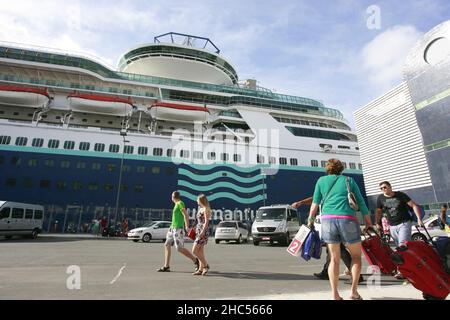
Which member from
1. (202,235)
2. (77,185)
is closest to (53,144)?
(77,185)

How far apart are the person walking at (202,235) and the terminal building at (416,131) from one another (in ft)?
91.8

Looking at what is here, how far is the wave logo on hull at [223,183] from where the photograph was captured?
24.4m

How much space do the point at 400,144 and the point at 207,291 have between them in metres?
34.3

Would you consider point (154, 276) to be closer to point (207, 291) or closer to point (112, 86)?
point (207, 291)

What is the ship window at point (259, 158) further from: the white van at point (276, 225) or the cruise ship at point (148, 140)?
the white van at point (276, 225)

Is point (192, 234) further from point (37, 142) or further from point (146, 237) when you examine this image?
point (37, 142)

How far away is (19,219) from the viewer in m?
14.7

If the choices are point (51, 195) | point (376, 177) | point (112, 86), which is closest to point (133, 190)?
point (51, 195)

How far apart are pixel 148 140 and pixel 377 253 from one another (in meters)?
22.5

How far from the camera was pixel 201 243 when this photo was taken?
17.3 ft

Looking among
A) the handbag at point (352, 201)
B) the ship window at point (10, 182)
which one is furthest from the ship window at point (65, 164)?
the handbag at point (352, 201)

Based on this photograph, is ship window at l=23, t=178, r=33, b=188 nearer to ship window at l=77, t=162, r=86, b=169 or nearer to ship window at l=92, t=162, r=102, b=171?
ship window at l=77, t=162, r=86, b=169

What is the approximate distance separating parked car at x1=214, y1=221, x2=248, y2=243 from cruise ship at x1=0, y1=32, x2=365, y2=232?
8872 millimetres

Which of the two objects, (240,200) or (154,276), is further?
(240,200)
